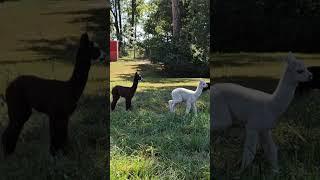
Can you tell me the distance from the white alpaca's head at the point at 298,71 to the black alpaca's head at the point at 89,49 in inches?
59.3

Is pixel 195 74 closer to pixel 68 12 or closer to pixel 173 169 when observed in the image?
pixel 173 169

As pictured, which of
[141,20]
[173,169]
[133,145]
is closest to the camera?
[173,169]

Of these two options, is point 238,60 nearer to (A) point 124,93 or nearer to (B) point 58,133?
(B) point 58,133

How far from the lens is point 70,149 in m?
3.40

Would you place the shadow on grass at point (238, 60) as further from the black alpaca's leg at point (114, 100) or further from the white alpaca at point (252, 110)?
the black alpaca's leg at point (114, 100)

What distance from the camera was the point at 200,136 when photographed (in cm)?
563

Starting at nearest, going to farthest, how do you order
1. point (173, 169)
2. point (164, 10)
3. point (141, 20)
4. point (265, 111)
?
point (265, 111), point (173, 169), point (141, 20), point (164, 10)

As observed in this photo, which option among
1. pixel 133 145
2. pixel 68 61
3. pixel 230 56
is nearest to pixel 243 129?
pixel 230 56

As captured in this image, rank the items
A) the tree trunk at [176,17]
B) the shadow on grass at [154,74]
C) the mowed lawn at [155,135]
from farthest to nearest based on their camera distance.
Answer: the tree trunk at [176,17] → the shadow on grass at [154,74] → the mowed lawn at [155,135]

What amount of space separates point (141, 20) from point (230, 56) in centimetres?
592

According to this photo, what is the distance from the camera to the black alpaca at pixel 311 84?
3.20 m

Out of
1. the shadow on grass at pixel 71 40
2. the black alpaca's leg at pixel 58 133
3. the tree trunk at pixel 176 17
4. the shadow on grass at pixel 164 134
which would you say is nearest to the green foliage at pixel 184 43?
the tree trunk at pixel 176 17

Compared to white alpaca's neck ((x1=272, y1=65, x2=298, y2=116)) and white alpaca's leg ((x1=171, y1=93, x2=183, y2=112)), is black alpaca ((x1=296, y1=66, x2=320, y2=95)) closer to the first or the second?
white alpaca's neck ((x1=272, y1=65, x2=298, y2=116))

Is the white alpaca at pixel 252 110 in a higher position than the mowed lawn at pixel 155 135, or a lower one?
higher
